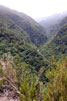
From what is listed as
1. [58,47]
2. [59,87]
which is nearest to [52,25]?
[58,47]

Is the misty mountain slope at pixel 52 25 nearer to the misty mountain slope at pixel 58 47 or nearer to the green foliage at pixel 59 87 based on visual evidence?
the misty mountain slope at pixel 58 47

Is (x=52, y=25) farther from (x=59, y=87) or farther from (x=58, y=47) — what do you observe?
(x=59, y=87)

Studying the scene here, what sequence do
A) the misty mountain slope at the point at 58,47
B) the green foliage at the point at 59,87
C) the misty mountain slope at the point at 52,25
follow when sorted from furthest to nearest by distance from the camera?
the misty mountain slope at the point at 52,25
the misty mountain slope at the point at 58,47
the green foliage at the point at 59,87

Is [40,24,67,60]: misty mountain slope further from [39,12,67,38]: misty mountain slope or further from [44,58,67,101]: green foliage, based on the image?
[44,58,67,101]: green foliage

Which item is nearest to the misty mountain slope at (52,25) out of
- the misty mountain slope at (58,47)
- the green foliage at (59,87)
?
the misty mountain slope at (58,47)

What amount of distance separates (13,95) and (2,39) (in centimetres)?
2907

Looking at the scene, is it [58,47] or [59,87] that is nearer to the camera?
[59,87]

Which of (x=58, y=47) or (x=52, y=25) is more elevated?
(x=52, y=25)

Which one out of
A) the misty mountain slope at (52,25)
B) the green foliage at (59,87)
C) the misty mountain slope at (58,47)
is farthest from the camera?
the misty mountain slope at (52,25)

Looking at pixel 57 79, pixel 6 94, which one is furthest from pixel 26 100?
pixel 6 94

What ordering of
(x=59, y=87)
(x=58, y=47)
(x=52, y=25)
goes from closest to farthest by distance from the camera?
(x=59, y=87) → (x=58, y=47) → (x=52, y=25)

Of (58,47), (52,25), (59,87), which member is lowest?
(58,47)

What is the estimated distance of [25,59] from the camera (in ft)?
82.3

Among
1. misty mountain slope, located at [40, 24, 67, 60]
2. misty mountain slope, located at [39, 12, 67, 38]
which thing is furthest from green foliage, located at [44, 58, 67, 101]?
misty mountain slope, located at [39, 12, 67, 38]
